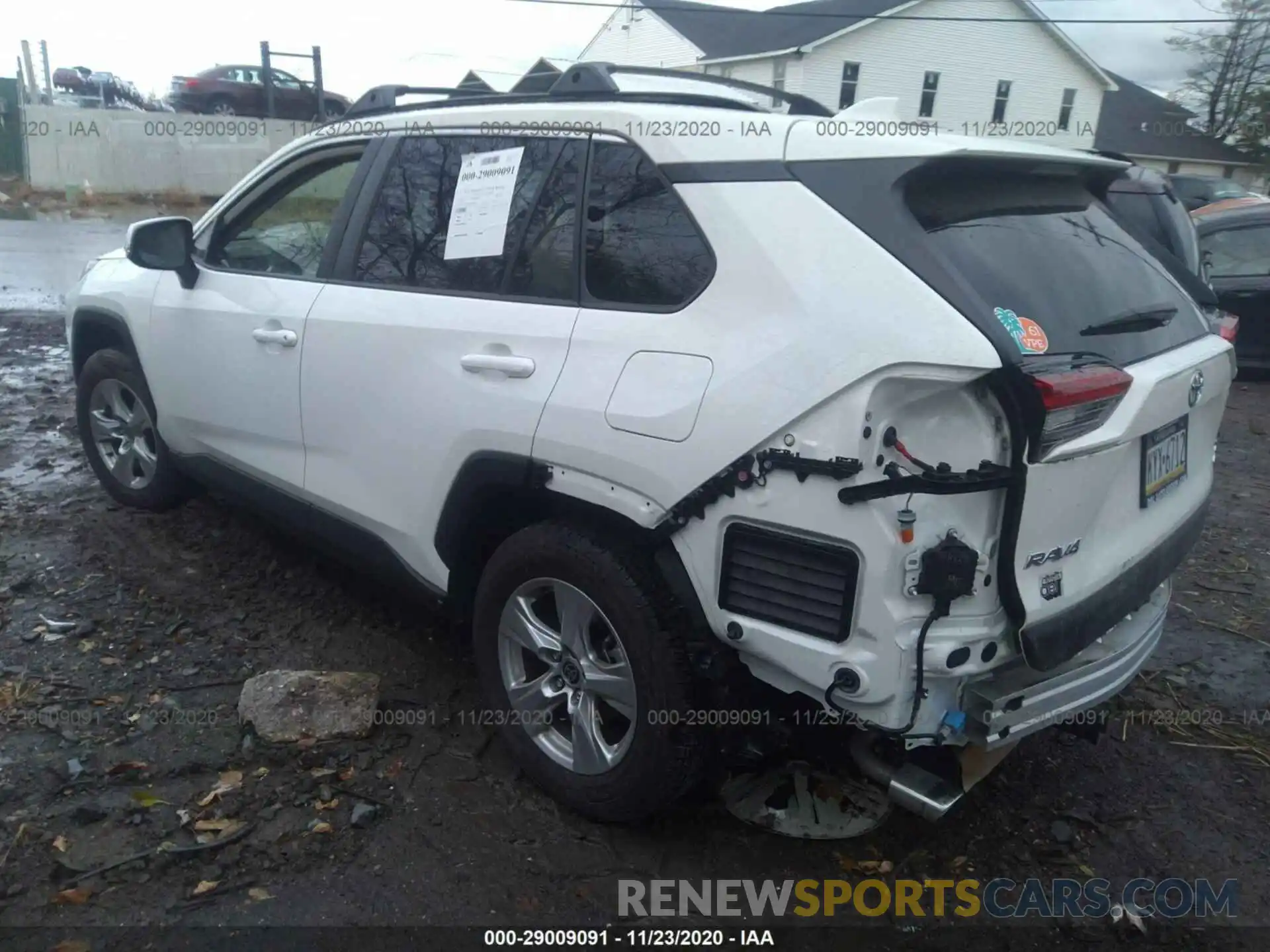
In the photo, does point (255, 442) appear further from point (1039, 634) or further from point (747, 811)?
point (1039, 634)

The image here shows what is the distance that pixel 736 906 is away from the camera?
263 cm

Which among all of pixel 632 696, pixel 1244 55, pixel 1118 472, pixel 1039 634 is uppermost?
pixel 1244 55

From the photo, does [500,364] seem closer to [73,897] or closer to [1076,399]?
[1076,399]

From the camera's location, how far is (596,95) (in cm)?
286

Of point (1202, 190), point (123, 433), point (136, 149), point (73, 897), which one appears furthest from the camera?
point (136, 149)

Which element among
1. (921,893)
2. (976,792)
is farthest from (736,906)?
(976,792)

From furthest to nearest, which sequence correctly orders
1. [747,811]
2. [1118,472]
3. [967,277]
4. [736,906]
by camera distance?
[747,811]
[736,906]
[1118,472]
[967,277]

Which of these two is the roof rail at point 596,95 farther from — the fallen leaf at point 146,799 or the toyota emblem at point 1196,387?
the fallen leaf at point 146,799

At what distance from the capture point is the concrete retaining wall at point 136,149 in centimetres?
2370

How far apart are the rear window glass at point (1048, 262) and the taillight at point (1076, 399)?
0.10 m

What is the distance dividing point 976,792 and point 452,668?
6.13ft

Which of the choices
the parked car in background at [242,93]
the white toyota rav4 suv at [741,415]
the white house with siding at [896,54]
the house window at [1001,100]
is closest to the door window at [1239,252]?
the white toyota rav4 suv at [741,415]

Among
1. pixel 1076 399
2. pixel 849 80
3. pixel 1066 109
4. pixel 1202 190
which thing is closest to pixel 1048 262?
pixel 1076 399

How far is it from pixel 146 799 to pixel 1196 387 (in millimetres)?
3193
